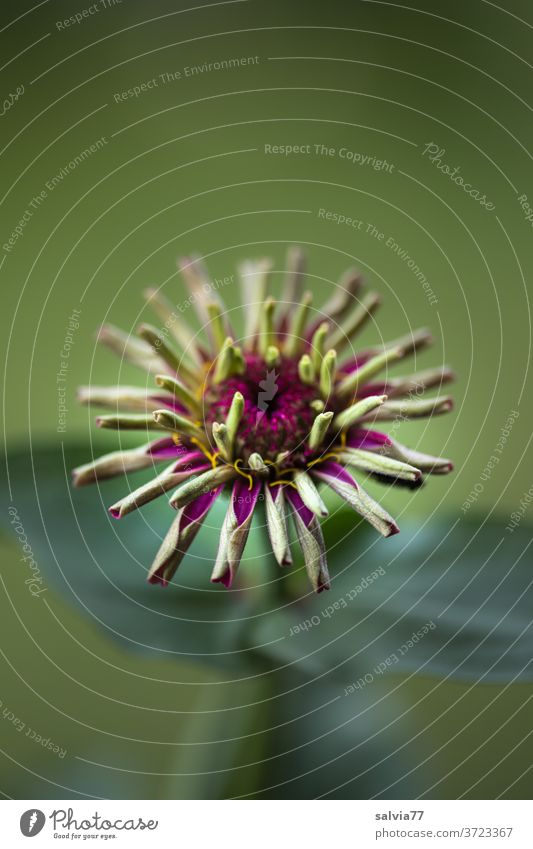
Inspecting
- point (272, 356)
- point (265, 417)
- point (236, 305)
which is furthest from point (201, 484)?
point (236, 305)

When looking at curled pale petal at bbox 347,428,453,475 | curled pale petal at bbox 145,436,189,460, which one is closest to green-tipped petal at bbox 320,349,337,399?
curled pale petal at bbox 347,428,453,475

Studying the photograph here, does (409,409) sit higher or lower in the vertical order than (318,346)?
lower

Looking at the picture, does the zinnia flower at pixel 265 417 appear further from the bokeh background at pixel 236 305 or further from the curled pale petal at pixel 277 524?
the bokeh background at pixel 236 305

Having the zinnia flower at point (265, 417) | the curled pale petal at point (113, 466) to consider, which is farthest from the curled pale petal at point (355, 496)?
the curled pale petal at point (113, 466)

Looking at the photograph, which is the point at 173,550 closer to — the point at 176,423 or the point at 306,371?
the point at 176,423

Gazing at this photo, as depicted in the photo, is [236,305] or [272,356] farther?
[236,305]

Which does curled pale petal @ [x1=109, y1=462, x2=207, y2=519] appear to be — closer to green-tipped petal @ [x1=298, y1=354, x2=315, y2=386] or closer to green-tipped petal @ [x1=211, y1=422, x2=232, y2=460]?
green-tipped petal @ [x1=211, y1=422, x2=232, y2=460]
